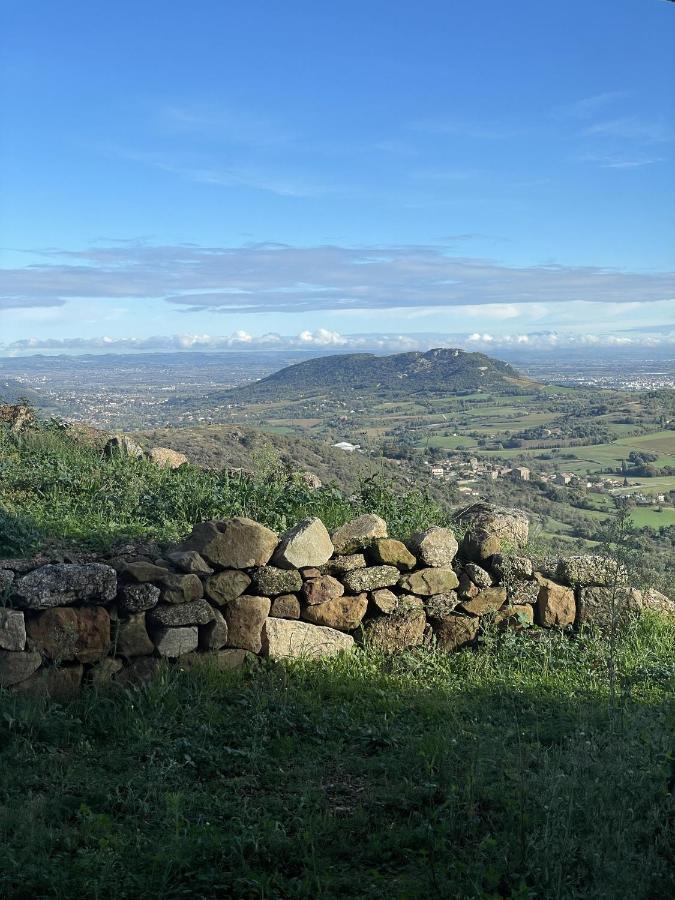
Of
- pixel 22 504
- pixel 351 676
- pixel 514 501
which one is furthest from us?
pixel 514 501

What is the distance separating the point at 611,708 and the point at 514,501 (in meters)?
10.5

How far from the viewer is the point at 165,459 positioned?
10.9 metres

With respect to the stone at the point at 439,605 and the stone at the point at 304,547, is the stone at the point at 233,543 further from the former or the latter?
the stone at the point at 439,605

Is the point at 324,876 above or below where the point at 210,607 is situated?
below

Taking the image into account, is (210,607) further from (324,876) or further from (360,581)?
(324,876)

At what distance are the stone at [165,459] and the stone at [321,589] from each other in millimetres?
3942

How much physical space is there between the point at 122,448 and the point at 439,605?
18.5 feet

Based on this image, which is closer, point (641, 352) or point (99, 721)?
point (99, 721)

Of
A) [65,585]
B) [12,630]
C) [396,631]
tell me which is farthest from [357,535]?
[12,630]

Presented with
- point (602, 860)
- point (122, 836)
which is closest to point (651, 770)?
point (602, 860)

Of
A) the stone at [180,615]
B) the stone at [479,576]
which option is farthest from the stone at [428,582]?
the stone at [180,615]

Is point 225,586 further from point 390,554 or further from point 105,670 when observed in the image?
point 390,554

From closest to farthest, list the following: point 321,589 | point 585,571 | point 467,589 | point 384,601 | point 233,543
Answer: point 233,543 < point 321,589 < point 384,601 < point 467,589 < point 585,571

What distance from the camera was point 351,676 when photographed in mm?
6176
